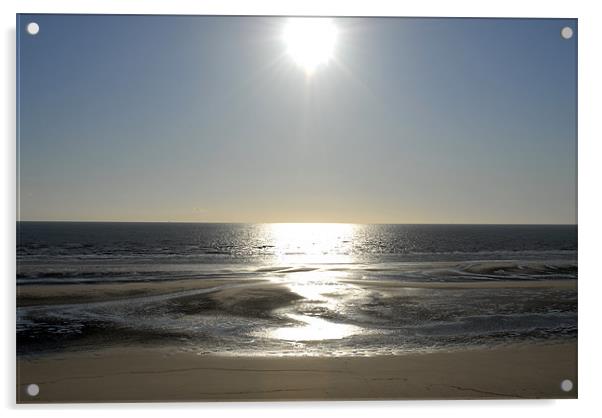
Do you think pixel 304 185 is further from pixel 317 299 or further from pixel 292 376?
pixel 292 376

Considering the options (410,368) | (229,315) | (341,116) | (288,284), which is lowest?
(410,368)

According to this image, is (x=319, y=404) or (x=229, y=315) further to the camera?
(x=229, y=315)

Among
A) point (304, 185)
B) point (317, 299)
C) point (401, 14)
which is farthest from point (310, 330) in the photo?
point (401, 14)

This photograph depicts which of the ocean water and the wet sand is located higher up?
the ocean water

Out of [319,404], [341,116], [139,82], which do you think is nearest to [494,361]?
[319,404]

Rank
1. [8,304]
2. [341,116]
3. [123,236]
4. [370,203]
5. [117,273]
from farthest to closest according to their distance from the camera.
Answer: [123,236] → [117,273] → [370,203] → [341,116] → [8,304]

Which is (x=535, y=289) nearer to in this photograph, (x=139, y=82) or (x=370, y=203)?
(x=370, y=203)
